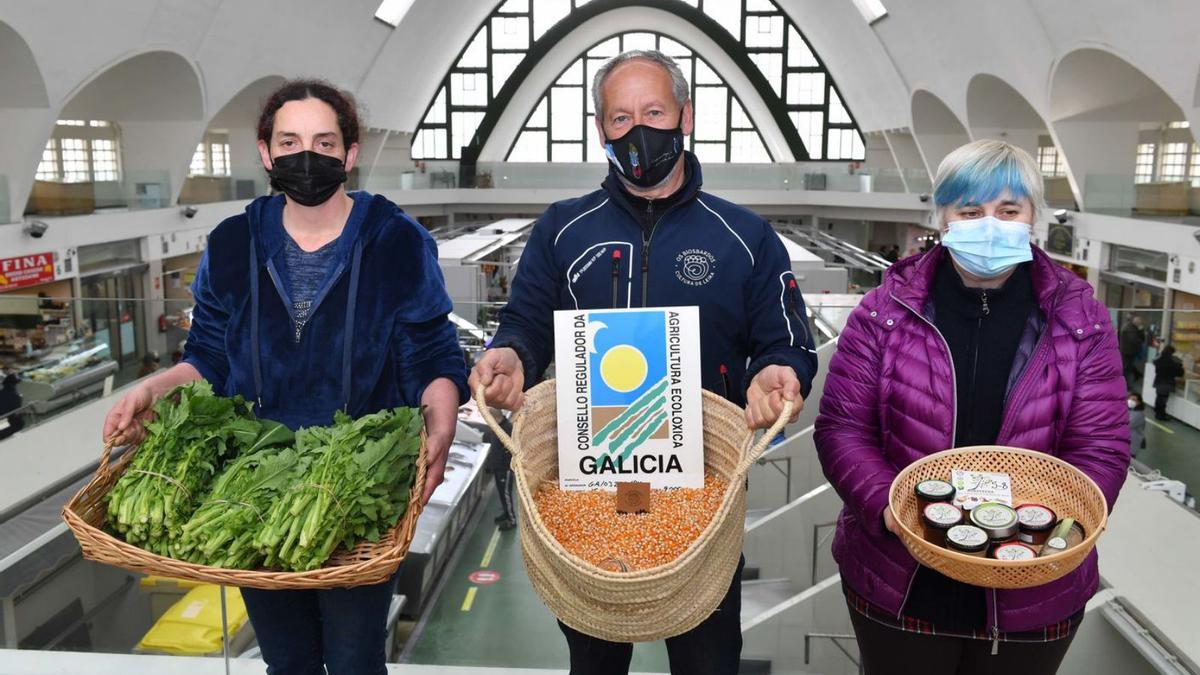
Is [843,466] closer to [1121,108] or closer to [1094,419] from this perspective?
[1094,419]

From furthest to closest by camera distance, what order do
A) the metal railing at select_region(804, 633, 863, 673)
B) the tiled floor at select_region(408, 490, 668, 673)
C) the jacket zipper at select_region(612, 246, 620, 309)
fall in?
the tiled floor at select_region(408, 490, 668, 673), the metal railing at select_region(804, 633, 863, 673), the jacket zipper at select_region(612, 246, 620, 309)

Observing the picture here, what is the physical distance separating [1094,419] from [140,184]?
17696 millimetres

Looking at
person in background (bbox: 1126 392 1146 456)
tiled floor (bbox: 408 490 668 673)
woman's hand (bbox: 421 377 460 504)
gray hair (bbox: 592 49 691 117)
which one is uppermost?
gray hair (bbox: 592 49 691 117)

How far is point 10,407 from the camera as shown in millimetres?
7121

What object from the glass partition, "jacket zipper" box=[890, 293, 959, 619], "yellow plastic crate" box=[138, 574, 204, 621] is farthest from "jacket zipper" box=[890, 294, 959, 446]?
the glass partition

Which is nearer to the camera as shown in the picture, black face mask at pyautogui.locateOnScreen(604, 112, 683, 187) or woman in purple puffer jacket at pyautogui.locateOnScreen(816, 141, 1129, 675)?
woman in purple puffer jacket at pyautogui.locateOnScreen(816, 141, 1129, 675)

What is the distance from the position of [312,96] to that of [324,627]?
1189 millimetres

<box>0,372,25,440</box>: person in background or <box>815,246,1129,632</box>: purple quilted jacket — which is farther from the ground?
<box>815,246,1129,632</box>: purple quilted jacket

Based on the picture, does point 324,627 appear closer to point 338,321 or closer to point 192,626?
point 338,321

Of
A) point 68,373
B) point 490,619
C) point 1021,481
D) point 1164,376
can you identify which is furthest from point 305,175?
point 68,373

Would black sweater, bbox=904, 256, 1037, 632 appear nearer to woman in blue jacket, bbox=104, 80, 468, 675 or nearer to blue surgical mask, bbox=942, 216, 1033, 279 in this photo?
blue surgical mask, bbox=942, 216, 1033, 279

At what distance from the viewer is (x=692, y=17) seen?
37031mm

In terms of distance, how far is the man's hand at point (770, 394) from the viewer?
1.94 meters

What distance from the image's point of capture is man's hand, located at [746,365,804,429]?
6.35ft
